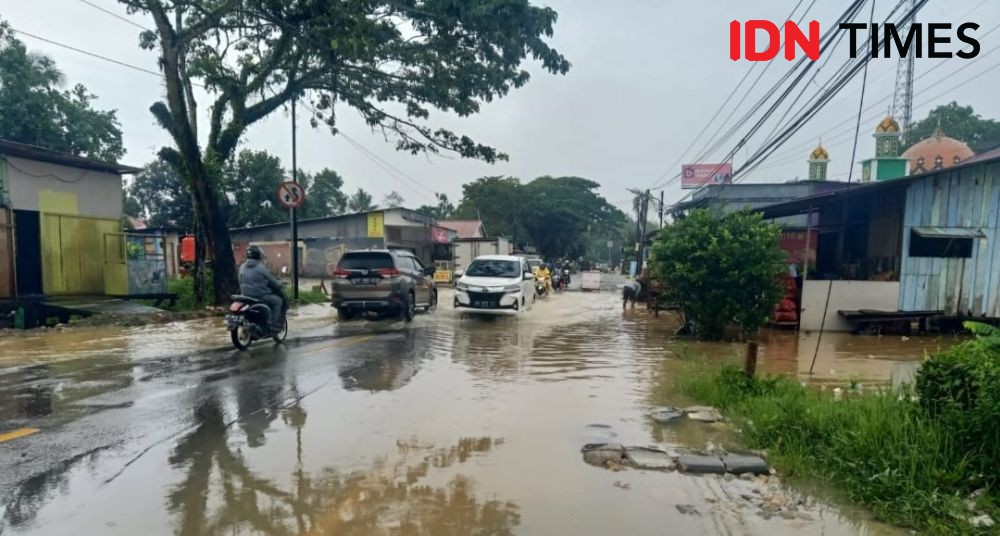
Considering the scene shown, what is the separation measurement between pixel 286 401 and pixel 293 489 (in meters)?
2.47

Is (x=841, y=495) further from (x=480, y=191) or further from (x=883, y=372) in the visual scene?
(x=480, y=191)

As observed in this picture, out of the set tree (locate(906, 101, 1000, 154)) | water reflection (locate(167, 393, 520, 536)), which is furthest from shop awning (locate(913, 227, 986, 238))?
tree (locate(906, 101, 1000, 154))

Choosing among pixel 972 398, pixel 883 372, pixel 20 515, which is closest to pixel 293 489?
pixel 20 515

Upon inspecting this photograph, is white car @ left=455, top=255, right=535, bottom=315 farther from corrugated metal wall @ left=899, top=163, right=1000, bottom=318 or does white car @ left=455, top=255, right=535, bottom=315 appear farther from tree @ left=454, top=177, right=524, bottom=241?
tree @ left=454, top=177, right=524, bottom=241

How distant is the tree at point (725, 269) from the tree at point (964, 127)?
42.9 m

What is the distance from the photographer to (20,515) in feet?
11.0

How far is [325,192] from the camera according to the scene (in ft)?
166

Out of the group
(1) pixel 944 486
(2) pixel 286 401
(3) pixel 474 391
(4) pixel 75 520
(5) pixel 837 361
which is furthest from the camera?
(5) pixel 837 361

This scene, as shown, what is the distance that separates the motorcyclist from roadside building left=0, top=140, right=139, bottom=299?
21.2 feet

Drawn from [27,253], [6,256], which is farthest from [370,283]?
[27,253]

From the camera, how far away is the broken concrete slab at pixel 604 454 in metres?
4.45

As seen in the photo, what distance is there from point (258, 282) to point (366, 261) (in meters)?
3.66

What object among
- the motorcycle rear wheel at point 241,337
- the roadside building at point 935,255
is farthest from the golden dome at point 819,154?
the motorcycle rear wheel at point 241,337

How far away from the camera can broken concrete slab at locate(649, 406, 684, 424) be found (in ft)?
18.7
